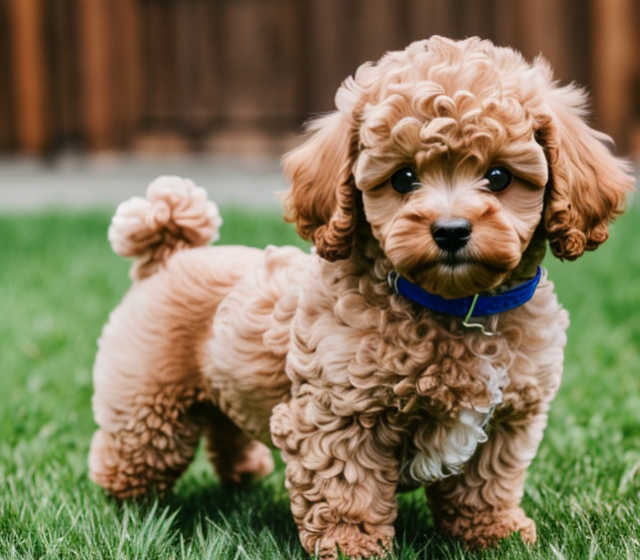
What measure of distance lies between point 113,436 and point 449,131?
170 cm

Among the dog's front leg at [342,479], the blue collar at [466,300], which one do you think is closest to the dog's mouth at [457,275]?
the blue collar at [466,300]

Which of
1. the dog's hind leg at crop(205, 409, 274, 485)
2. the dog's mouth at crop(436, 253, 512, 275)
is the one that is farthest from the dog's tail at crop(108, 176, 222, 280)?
the dog's mouth at crop(436, 253, 512, 275)

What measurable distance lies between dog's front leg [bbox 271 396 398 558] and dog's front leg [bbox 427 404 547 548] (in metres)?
0.31

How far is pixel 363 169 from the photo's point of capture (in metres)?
2.79

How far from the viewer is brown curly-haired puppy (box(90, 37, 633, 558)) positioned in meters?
2.69

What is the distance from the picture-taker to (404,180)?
2.78m

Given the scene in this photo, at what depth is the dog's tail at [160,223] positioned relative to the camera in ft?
12.1

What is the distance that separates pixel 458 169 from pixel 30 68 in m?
9.76

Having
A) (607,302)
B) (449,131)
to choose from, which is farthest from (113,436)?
(607,302)

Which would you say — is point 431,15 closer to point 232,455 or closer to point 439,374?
point 232,455

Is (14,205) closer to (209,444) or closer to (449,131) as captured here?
(209,444)

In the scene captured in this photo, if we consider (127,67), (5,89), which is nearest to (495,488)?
(127,67)

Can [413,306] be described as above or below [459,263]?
below

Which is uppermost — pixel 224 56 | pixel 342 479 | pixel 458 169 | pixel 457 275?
pixel 458 169
